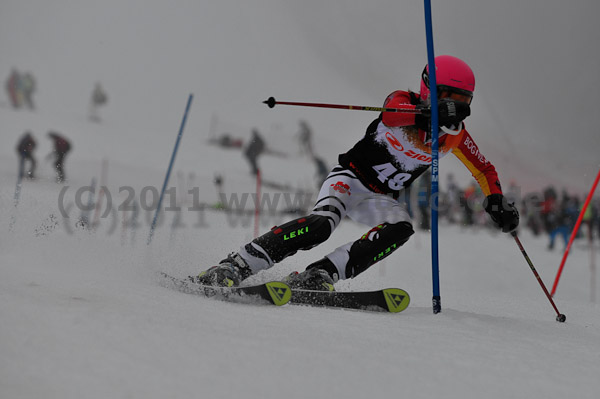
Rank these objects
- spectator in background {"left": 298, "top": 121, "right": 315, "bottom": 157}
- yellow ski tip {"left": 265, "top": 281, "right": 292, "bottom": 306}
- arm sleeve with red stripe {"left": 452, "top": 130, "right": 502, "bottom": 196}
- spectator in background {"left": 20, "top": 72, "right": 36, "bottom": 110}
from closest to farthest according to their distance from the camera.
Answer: yellow ski tip {"left": 265, "top": 281, "right": 292, "bottom": 306}
arm sleeve with red stripe {"left": 452, "top": 130, "right": 502, "bottom": 196}
spectator in background {"left": 20, "top": 72, "right": 36, "bottom": 110}
spectator in background {"left": 298, "top": 121, "right": 315, "bottom": 157}

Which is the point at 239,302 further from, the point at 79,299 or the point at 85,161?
the point at 85,161

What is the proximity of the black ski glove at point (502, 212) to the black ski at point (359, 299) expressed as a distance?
2.28ft

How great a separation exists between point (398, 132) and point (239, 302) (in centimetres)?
124

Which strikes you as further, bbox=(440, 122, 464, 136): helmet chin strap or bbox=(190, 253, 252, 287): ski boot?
bbox=(440, 122, 464, 136): helmet chin strap

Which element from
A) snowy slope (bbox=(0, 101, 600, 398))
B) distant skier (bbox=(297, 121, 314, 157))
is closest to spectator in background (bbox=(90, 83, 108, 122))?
distant skier (bbox=(297, 121, 314, 157))

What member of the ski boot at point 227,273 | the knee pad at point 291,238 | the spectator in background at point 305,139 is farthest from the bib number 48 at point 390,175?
the spectator in background at point 305,139

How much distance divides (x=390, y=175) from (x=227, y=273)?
1057mm

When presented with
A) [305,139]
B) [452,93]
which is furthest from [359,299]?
[305,139]

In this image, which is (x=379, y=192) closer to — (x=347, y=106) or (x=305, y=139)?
(x=347, y=106)

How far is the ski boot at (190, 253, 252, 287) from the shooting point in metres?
2.36

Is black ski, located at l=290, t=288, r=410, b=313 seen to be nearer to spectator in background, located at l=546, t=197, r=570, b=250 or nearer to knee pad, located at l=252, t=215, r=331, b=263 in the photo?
knee pad, located at l=252, t=215, r=331, b=263

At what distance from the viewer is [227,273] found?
242 centimetres

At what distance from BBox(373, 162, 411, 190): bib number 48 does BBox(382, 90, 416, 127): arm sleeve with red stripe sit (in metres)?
0.28

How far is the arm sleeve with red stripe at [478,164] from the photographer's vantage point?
2.76 meters
